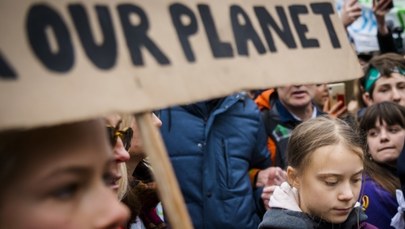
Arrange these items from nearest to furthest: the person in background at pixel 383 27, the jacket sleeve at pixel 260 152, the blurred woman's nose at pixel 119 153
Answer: the blurred woman's nose at pixel 119 153, the jacket sleeve at pixel 260 152, the person in background at pixel 383 27

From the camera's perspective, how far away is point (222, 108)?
10.1ft

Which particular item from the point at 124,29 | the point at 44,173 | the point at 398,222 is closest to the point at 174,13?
the point at 124,29

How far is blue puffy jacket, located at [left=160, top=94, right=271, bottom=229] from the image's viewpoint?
2.96m

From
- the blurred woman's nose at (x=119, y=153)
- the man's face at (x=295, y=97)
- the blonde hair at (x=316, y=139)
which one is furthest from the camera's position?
the man's face at (x=295, y=97)

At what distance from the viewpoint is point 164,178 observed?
978 mm

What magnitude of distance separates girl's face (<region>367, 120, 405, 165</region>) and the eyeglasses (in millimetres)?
1582

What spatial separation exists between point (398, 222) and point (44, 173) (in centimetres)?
232

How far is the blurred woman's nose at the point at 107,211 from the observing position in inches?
37.7

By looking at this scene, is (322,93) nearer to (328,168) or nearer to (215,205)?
(215,205)

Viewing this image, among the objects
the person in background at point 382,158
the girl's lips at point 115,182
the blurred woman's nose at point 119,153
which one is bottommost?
the person in background at point 382,158

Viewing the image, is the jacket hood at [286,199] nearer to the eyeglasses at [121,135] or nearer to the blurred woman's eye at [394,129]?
the eyeglasses at [121,135]

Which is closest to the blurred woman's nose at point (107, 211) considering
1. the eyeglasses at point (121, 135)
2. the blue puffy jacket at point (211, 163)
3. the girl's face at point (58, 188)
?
the girl's face at point (58, 188)

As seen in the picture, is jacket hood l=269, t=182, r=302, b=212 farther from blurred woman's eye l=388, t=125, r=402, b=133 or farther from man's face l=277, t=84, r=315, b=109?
man's face l=277, t=84, r=315, b=109

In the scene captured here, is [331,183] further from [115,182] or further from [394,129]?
[394,129]
